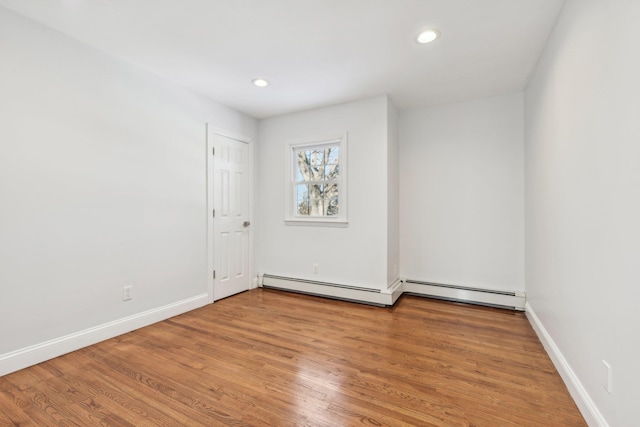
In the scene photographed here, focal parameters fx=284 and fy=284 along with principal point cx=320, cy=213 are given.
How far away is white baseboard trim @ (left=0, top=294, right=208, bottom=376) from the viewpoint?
6.49ft

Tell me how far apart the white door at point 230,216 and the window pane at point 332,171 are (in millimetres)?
1142

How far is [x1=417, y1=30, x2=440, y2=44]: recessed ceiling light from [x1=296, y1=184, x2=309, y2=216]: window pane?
226 centimetres

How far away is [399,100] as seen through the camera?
139 inches

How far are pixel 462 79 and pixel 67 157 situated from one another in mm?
3684

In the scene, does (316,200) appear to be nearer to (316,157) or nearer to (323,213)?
(323,213)

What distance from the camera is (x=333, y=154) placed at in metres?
3.83

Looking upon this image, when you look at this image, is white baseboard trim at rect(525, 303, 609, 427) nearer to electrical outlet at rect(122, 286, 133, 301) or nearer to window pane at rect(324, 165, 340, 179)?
window pane at rect(324, 165, 340, 179)

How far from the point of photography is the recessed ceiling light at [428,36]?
7.18 ft

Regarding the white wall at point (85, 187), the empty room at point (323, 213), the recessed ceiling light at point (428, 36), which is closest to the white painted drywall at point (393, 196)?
the empty room at point (323, 213)

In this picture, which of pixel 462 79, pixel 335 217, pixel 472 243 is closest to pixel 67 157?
pixel 335 217

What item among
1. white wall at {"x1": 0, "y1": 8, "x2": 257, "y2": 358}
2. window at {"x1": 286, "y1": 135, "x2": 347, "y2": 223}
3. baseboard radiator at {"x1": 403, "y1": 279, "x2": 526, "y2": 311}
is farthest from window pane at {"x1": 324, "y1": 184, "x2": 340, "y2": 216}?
white wall at {"x1": 0, "y1": 8, "x2": 257, "y2": 358}

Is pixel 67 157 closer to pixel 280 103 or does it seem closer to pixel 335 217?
pixel 280 103

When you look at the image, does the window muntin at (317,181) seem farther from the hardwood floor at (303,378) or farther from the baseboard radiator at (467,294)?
the hardwood floor at (303,378)

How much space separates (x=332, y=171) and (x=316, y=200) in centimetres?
46
